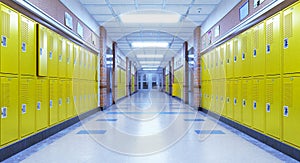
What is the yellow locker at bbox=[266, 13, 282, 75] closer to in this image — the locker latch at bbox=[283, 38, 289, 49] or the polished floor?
the locker latch at bbox=[283, 38, 289, 49]

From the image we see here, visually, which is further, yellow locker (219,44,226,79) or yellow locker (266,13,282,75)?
yellow locker (219,44,226,79)

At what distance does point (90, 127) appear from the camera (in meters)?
5.72

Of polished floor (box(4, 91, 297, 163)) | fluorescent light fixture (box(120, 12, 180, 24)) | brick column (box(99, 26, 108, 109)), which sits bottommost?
polished floor (box(4, 91, 297, 163))

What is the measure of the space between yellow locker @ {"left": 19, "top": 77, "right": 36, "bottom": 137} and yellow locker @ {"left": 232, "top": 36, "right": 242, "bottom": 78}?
409 cm

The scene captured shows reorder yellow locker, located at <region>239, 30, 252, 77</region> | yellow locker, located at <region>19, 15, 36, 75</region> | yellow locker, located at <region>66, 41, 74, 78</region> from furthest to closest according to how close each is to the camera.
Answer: yellow locker, located at <region>66, 41, 74, 78</region>
yellow locker, located at <region>239, 30, 252, 77</region>
yellow locker, located at <region>19, 15, 36, 75</region>

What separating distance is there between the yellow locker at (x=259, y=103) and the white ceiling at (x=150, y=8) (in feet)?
10.3

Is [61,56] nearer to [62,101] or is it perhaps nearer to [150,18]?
[62,101]

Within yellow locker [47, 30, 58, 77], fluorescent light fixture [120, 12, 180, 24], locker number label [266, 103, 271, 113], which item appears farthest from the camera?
fluorescent light fixture [120, 12, 180, 24]

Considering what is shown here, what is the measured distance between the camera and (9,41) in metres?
3.25

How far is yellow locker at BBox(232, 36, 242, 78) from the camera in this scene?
5297 mm

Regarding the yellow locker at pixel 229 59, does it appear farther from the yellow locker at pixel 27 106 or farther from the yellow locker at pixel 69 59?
the yellow locker at pixel 27 106

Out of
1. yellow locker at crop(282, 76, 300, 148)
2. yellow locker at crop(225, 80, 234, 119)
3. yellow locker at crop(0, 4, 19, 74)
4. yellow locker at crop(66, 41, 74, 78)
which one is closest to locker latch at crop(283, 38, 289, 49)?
yellow locker at crop(282, 76, 300, 148)

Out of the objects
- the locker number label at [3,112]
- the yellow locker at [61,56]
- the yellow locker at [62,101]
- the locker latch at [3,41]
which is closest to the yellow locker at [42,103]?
the yellow locker at [62,101]

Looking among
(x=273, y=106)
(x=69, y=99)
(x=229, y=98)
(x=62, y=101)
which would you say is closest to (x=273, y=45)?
(x=273, y=106)
